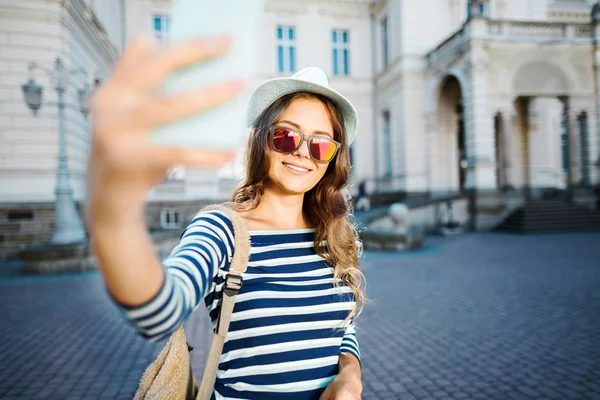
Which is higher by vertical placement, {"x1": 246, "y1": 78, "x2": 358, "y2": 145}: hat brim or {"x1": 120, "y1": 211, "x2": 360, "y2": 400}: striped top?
{"x1": 246, "y1": 78, "x2": 358, "y2": 145}: hat brim

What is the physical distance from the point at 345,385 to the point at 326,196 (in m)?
0.81

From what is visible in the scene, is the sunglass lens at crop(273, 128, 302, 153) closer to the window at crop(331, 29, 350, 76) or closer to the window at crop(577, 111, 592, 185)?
the window at crop(577, 111, 592, 185)

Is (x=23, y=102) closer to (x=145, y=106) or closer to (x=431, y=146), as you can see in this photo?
(x=145, y=106)

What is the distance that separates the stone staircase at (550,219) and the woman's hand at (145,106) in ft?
50.5

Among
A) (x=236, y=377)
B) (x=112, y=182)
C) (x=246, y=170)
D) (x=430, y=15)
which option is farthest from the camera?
(x=430, y=15)

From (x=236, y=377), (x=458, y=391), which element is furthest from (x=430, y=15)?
(x=236, y=377)

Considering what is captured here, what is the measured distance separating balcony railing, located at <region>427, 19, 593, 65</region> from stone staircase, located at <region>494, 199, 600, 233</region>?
6.51 metres

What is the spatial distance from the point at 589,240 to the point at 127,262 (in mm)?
14061

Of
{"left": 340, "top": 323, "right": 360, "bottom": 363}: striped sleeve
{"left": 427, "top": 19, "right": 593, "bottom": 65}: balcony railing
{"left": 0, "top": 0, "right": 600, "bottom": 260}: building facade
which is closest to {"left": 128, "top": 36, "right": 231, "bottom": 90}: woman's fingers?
{"left": 340, "top": 323, "right": 360, "bottom": 363}: striped sleeve

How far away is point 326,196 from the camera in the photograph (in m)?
1.76

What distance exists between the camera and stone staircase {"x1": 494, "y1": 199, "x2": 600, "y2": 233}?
13667 mm

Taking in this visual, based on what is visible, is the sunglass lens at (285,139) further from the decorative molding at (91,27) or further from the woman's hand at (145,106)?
the decorative molding at (91,27)

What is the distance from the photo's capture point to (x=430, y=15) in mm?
18422

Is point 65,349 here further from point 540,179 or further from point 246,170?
point 540,179
